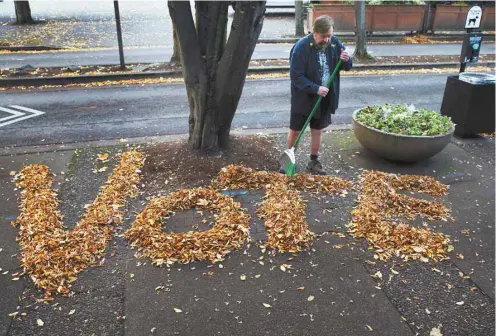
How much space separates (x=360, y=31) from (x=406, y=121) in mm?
8366

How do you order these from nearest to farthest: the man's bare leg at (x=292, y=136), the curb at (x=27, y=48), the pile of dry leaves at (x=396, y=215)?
1. the pile of dry leaves at (x=396, y=215)
2. the man's bare leg at (x=292, y=136)
3. the curb at (x=27, y=48)

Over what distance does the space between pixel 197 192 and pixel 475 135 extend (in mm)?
4806

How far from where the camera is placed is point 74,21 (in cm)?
2386

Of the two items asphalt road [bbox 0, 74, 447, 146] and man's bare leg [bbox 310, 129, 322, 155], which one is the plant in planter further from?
asphalt road [bbox 0, 74, 447, 146]

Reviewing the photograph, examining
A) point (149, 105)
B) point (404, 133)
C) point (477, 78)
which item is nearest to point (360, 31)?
point (477, 78)

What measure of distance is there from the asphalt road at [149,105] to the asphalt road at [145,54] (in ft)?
11.1

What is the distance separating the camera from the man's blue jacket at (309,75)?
4.98 metres

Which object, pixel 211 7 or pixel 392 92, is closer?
pixel 211 7

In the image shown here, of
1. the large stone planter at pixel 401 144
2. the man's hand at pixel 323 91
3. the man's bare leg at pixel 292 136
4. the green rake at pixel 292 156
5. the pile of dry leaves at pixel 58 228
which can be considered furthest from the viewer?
the man's bare leg at pixel 292 136

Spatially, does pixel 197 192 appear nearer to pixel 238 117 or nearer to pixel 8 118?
pixel 238 117

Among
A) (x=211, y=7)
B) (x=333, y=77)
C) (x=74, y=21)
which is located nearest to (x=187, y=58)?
(x=211, y=7)

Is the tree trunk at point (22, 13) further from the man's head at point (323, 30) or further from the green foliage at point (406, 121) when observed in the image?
the man's head at point (323, 30)

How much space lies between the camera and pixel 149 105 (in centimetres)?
920

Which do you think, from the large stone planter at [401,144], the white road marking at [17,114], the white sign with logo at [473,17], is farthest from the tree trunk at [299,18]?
the large stone planter at [401,144]
